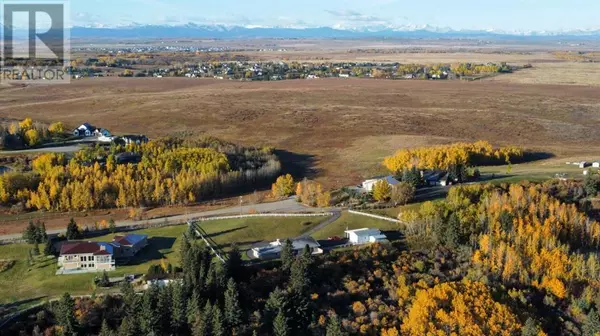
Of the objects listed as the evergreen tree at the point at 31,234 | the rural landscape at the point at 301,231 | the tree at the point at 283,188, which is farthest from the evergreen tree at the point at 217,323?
the tree at the point at 283,188

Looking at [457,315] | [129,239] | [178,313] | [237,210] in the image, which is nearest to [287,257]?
[178,313]

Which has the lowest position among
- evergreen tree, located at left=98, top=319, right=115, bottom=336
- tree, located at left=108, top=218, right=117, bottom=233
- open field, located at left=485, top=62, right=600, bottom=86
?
evergreen tree, located at left=98, top=319, right=115, bottom=336

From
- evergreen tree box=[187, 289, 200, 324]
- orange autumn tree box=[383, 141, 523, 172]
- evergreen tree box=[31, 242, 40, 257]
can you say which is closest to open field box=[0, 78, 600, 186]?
orange autumn tree box=[383, 141, 523, 172]

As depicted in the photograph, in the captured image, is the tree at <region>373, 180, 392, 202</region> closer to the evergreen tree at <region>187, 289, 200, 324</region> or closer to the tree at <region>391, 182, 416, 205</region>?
the tree at <region>391, 182, 416, 205</region>

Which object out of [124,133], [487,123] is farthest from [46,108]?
[487,123]

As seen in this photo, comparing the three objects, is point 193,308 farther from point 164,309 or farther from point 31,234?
point 31,234

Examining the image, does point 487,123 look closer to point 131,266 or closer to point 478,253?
point 478,253
